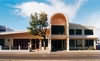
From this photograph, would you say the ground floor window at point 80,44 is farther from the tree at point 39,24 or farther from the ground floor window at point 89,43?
the tree at point 39,24

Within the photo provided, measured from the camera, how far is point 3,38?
3281cm

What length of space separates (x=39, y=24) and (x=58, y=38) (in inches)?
226

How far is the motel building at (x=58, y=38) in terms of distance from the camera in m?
30.5

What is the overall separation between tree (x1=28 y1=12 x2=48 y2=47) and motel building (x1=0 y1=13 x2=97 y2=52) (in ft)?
4.92

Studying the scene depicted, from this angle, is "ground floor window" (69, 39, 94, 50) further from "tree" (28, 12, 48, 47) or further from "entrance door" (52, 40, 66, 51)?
"tree" (28, 12, 48, 47)

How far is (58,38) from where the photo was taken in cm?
3056

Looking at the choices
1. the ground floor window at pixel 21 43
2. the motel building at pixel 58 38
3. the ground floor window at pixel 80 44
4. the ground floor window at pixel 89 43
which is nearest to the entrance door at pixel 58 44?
the motel building at pixel 58 38

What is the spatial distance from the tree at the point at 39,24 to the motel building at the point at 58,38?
1499 millimetres

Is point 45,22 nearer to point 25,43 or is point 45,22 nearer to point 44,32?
point 44,32

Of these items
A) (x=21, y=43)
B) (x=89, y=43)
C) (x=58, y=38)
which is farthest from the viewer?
(x=21, y=43)

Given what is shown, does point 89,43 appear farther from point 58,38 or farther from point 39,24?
point 39,24

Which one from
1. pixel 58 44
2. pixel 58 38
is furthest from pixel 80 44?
pixel 58 38

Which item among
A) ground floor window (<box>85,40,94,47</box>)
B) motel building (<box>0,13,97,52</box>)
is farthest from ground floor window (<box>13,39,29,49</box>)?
ground floor window (<box>85,40,94,47</box>)

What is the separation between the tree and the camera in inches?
1222
